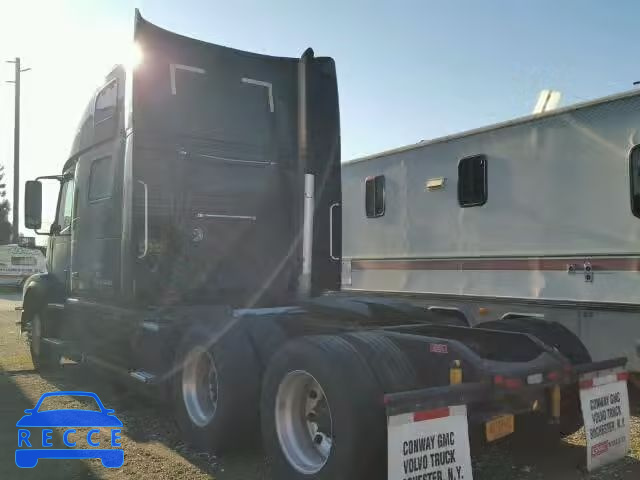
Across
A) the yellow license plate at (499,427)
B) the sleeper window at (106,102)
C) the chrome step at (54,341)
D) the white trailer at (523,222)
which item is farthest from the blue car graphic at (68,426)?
the white trailer at (523,222)

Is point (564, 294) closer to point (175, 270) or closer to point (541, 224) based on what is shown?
point (541, 224)

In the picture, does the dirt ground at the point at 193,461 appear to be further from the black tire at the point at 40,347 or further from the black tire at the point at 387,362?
the black tire at the point at 40,347

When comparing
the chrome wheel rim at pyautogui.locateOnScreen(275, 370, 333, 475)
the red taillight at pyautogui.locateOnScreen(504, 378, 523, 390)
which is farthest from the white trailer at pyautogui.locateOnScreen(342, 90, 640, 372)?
the chrome wheel rim at pyautogui.locateOnScreen(275, 370, 333, 475)

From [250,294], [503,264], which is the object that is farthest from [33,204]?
[503,264]

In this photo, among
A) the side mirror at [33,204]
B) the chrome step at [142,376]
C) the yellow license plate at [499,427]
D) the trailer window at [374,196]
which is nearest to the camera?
the yellow license plate at [499,427]

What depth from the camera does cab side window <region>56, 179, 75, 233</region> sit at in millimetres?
7633

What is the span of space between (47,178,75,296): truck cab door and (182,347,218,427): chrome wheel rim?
10.5ft

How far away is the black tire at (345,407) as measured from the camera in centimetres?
338

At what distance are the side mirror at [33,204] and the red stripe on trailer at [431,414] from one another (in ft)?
21.2

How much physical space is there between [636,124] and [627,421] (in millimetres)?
2893

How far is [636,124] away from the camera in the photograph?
570 centimetres

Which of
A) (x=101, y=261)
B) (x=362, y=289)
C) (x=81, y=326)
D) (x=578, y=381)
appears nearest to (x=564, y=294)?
(x=578, y=381)

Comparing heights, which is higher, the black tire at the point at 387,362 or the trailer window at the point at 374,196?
the trailer window at the point at 374,196

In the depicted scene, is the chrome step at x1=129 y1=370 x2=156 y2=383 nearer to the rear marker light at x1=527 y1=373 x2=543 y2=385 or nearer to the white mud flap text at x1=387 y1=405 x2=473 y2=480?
the white mud flap text at x1=387 y1=405 x2=473 y2=480
